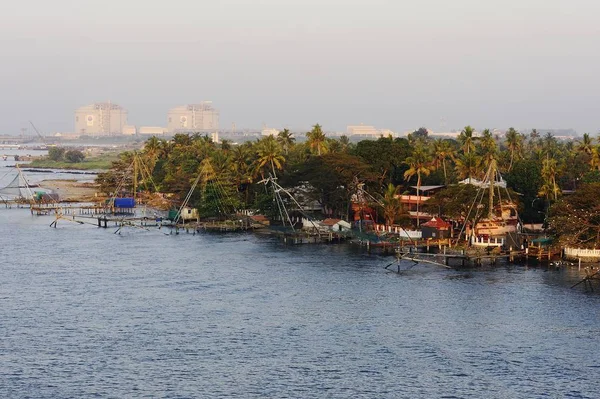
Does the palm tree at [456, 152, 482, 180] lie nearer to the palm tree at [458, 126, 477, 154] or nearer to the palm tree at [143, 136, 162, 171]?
the palm tree at [458, 126, 477, 154]

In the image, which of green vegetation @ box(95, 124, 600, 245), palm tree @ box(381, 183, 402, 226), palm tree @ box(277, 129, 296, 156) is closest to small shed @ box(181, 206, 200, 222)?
green vegetation @ box(95, 124, 600, 245)

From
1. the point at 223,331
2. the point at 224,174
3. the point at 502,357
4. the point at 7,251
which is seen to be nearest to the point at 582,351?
the point at 502,357

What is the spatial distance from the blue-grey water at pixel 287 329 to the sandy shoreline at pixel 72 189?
52267 mm

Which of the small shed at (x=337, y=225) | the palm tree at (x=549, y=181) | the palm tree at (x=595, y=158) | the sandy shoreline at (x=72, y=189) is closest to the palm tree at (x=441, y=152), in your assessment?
the small shed at (x=337, y=225)

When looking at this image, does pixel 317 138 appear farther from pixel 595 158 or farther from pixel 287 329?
pixel 287 329

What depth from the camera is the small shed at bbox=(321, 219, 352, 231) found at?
78875mm

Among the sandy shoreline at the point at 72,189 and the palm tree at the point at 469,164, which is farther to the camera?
the sandy shoreline at the point at 72,189

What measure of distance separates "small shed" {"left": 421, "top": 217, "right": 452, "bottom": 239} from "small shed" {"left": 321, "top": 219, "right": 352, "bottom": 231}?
832cm

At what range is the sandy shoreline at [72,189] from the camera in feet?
394

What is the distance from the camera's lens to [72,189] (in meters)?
138

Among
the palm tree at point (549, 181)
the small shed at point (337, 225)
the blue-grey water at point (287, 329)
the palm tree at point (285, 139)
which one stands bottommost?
the blue-grey water at point (287, 329)

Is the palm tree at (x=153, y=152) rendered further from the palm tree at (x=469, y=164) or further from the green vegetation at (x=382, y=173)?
the palm tree at (x=469, y=164)

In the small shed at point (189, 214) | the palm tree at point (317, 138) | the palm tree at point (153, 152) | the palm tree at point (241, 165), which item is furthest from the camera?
the palm tree at point (153, 152)

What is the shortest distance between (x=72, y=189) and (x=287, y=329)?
9793cm
